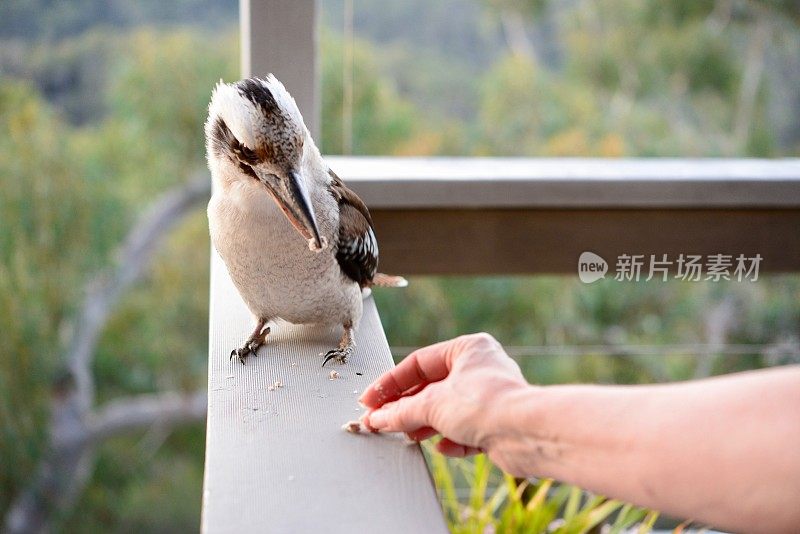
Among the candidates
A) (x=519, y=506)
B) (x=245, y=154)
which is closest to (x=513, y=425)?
(x=245, y=154)

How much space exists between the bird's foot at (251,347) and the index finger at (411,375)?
0.22 m

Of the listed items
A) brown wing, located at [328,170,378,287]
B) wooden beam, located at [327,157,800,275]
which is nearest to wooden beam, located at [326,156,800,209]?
wooden beam, located at [327,157,800,275]

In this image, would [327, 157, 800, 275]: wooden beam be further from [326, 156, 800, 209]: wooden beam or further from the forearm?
the forearm

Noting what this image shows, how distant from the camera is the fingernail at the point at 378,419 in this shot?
0.79 meters

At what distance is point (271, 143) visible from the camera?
0.97 m

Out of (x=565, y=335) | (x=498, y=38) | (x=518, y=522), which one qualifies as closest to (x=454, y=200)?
(x=518, y=522)

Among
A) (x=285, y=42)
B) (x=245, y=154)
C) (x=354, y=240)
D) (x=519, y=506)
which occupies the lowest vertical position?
(x=519, y=506)

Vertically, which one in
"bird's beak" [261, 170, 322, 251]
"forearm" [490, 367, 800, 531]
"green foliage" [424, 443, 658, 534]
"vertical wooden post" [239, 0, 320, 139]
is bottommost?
Answer: "green foliage" [424, 443, 658, 534]

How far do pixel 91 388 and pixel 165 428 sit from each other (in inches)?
11.9

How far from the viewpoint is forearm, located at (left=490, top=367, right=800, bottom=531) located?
0.56 meters

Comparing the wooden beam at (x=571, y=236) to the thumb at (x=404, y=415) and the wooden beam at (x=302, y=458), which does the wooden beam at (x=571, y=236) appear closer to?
the wooden beam at (x=302, y=458)

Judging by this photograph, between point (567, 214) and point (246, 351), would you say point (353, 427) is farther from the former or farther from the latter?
point (567, 214)

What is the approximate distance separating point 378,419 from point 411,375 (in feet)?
0.21

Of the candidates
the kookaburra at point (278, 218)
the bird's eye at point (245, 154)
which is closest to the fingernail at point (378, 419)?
the kookaburra at point (278, 218)
